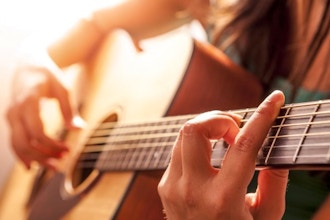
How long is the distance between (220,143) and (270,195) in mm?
78

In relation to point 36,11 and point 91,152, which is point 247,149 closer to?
point 91,152

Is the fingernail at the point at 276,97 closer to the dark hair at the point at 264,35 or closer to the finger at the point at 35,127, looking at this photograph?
the dark hair at the point at 264,35

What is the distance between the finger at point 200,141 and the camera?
0.52 meters

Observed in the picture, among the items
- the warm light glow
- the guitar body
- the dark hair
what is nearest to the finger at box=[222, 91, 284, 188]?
the guitar body

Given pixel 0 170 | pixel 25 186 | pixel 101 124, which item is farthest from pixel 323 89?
pixel 0 170

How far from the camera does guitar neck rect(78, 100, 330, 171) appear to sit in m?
0.46

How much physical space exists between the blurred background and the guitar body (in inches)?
13.4

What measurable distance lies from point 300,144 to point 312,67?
16.3 inches

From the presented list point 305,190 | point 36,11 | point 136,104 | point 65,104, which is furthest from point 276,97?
point 36,11

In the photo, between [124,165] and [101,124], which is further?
[101,124]

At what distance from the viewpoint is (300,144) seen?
0.47 metres

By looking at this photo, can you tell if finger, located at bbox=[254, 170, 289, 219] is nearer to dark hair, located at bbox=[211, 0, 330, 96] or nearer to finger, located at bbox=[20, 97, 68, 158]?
dark hair, located at bbox=[211, 0, 330, 96]

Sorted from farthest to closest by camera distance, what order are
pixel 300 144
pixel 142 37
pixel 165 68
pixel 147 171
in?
1. pixel 142 37
2. pixel 165 68
3. pixel 147 171
4. pixel 300 144

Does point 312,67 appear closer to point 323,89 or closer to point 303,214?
point 323,89
